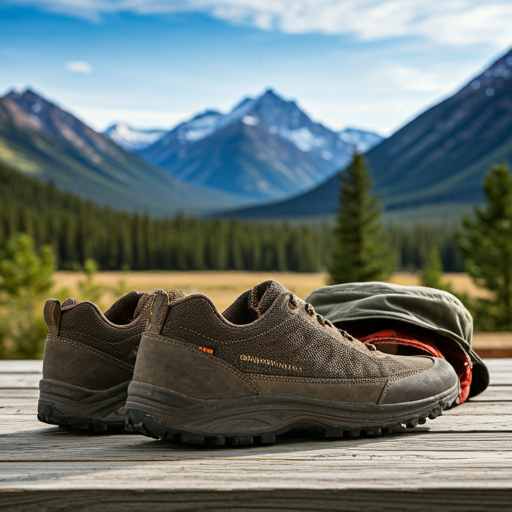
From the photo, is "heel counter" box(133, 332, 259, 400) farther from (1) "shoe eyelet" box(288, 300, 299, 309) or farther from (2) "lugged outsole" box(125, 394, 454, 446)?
(1) "shoe eyelet" box(288, 300, 299, 309)

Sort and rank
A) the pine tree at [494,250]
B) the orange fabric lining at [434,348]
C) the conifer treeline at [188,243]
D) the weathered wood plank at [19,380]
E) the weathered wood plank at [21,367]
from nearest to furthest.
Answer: the orange fabric lining at [434,348] → the weathered wood plank at [19,380] → the weathered wood plank at [21,367] → the pine tree at [494,250] → the conifer treeline at [188,243]

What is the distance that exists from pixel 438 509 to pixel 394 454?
0.28 metres

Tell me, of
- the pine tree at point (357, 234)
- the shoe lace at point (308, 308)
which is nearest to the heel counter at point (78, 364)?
the shoe lace at point (308, 308)

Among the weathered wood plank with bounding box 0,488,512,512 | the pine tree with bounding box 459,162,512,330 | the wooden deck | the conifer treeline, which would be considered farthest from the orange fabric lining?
the conifer treeline

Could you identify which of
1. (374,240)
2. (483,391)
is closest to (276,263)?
(374,240)

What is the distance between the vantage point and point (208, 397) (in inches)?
61.7

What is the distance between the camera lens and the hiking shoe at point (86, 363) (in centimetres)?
177

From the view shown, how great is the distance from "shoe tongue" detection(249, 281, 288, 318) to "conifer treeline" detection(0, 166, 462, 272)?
83034mm

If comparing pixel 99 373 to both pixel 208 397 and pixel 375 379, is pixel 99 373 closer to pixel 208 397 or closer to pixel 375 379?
pixel 208 397

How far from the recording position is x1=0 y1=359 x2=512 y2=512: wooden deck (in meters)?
1.21

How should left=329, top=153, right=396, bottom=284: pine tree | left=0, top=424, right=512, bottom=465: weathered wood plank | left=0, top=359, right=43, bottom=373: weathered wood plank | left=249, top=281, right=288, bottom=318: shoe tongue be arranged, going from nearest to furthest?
left=0, top=424, right=512, bottom=465: weathered wood plank, left=249, top=281, right=288, bottom=318: shoe tongue, left=0, top=359, right=43, bottom=373: weathered wood plank, left=329, top=153, right=396, bottom=284: pine tree

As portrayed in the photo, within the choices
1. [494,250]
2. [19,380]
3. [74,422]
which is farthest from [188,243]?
[74,422]

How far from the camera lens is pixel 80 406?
178 centimetres

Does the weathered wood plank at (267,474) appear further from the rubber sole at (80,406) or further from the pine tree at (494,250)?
the pine tree at (494,250)
